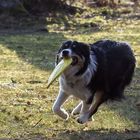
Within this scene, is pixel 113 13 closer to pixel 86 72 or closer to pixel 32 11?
pixel 32 11

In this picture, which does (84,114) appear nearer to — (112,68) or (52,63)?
(112,68)

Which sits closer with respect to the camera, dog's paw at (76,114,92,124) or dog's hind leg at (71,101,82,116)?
dog's paw at (76,114,92,124)

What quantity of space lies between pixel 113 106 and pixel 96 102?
1.32m

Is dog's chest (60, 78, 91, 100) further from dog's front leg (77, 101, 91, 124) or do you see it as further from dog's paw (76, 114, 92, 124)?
dog's paw (76, 114, 92, 124)

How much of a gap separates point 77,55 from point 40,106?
2.11 m

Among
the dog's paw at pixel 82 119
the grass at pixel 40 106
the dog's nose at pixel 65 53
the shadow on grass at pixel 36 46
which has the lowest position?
the shadow on grass at pixel 36 46

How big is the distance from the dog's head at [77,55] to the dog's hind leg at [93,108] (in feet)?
2.11

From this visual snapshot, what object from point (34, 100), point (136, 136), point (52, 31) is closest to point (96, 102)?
point (136, 136)

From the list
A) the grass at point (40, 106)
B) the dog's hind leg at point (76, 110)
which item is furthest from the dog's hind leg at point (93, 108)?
the dog's hind leg at point (76, 110)

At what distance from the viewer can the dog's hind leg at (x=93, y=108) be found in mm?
8430

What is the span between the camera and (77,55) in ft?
25.8

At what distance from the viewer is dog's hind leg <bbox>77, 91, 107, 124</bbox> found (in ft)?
27.7

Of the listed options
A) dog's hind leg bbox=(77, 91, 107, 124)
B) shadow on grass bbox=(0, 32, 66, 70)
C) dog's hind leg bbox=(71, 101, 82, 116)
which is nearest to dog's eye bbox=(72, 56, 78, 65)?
dog's hind leg bbox=(77, 91, 107, 124)

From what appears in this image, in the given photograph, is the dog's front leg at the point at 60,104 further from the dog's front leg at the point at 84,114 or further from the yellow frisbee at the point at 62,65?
the yellow frisbee at the point at 62,65
